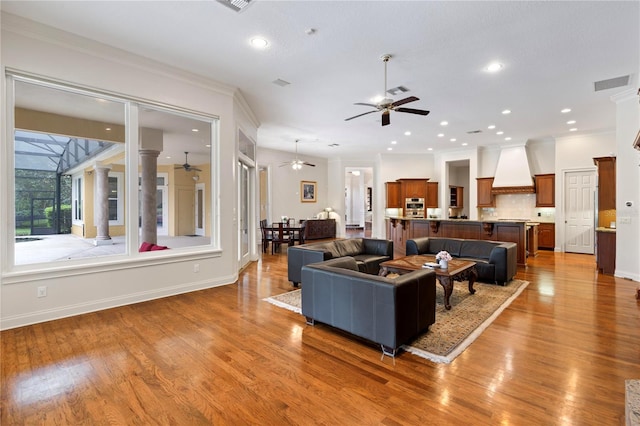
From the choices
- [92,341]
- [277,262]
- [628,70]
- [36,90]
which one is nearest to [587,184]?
[628,70]

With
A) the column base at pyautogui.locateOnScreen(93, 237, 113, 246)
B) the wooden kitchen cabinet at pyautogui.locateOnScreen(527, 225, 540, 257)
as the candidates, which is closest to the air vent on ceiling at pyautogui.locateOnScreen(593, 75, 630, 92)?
the wooden kitchen cabinet at pyautogui.locateOnScreen(527, 225, 540, 257)

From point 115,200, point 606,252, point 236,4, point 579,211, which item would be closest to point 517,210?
point 579,211

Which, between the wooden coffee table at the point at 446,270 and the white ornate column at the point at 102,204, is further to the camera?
the white ornate column at the point at 102,204

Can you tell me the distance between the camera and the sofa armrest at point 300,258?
4.64m

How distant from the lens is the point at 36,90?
139 inches

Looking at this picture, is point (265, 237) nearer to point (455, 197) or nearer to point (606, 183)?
point (455, 197)

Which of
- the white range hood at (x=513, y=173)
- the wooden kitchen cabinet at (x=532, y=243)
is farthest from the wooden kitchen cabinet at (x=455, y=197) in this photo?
the wooden kitchen cabinet at (x=532, y=243)

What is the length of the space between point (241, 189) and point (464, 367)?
5.17m

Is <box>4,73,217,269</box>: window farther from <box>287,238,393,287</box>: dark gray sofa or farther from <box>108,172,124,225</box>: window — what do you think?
<box>287,238,393,287</box>: dark gray sofa

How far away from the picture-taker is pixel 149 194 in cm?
456

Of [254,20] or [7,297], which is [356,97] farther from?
[7,297]

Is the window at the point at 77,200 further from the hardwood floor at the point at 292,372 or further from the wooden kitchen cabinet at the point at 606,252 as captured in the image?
the wooden kitchen cabinet at the point at 606,252

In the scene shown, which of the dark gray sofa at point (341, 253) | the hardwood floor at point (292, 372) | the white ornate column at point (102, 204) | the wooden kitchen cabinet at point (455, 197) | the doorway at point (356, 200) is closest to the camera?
the hardwood floor at point (292, 372)

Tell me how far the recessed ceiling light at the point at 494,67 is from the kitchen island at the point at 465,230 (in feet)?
11.9
